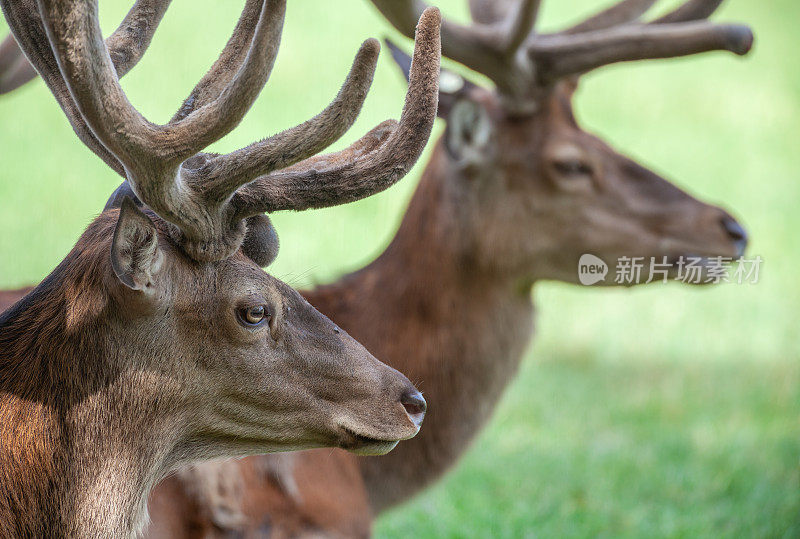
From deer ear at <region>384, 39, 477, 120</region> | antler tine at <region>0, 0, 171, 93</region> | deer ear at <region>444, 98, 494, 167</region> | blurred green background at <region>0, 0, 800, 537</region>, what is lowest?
blurred green background at <region>0, 0, 800, 537</region>

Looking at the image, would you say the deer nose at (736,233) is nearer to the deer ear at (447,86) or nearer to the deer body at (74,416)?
the deer ear at (447,86)

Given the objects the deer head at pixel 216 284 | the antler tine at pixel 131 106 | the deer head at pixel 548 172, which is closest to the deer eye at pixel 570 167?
the deer head at pixel 548 172

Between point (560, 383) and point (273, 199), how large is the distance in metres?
5.28

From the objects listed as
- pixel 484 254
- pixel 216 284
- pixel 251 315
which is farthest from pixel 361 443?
pixel 484 254

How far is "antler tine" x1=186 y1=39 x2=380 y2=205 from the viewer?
2.52 metres

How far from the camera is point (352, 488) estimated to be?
13.1 ft

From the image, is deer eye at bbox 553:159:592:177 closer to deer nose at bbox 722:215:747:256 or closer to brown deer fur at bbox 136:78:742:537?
brown deer fur at bbox 136:78:742:537

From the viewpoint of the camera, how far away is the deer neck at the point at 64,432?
8.39 ft

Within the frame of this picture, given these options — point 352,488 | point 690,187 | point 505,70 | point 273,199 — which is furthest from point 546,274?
point 690,187

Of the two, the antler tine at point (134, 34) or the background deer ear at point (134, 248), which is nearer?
the background deer ear at point (134, 248)

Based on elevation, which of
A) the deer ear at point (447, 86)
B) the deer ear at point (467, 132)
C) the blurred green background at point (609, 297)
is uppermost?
the deer ear at point (447, 86)

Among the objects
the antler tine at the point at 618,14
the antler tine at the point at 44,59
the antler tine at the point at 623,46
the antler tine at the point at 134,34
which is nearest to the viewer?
the antler tine at the point at 44,59

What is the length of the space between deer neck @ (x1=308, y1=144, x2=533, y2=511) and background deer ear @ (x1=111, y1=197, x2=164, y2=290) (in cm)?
181

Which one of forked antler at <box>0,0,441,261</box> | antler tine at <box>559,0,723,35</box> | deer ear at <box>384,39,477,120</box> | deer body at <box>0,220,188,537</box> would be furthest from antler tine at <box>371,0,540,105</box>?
deer body at <box>0,220,188,537</box>
